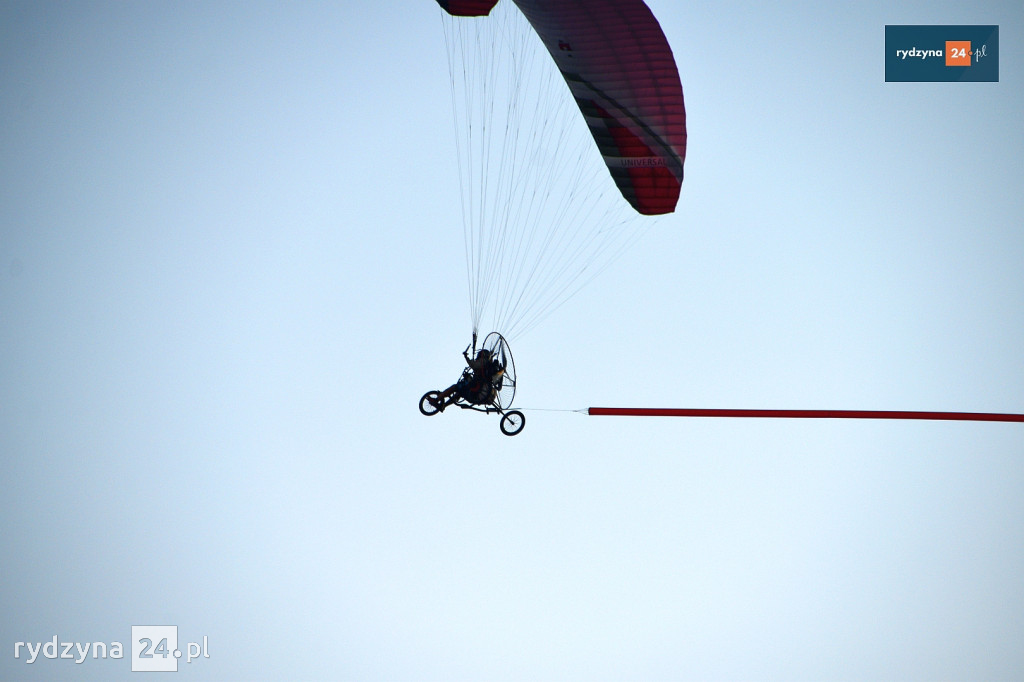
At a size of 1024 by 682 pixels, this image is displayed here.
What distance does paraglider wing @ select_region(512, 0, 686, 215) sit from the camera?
14.5 m

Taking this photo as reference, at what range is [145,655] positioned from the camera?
77.6 feet

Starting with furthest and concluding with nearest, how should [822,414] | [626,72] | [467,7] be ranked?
1. [626,72]
2. [467,7]
3. [822,414]

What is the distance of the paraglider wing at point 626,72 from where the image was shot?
47.5 feet

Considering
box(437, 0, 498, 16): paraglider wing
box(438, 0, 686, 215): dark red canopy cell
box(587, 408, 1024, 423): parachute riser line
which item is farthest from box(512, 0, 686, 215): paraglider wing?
box(587, 408, 1024, 423): parachute riser line

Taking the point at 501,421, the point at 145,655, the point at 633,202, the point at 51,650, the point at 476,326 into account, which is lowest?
the point at 51,650

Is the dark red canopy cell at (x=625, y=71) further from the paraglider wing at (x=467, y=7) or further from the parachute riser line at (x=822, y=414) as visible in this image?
the parachute riser line at (x=822, y=414)

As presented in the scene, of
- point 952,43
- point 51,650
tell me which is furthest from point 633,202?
point 51,650

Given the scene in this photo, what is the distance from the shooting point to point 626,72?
570 inches

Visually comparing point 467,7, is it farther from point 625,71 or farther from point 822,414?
point 822,414

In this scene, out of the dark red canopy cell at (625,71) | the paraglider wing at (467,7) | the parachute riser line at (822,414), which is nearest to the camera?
the parachute riser line at (822,414)

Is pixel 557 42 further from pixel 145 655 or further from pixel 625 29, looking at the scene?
pixel 145 655

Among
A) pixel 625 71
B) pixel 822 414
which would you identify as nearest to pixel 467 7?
pixel 625 71

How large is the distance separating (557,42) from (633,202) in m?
2.46

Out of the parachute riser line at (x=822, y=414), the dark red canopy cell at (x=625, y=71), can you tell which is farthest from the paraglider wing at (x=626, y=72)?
the parachute riser line at (x=822, y=414)
